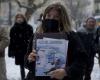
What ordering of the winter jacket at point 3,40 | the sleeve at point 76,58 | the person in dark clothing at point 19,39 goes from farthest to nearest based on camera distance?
the person in dark clothing at point 19,39, the winter jacket at point 3,40, the sleeve at point 76,58

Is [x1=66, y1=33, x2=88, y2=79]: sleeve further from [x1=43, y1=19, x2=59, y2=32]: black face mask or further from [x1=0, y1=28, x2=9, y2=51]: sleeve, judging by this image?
[x1=0, y1=28, x2=9, y2=51]: sleeve

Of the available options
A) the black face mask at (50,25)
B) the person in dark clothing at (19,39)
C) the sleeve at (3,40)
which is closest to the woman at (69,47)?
the black face mask at (50,25)

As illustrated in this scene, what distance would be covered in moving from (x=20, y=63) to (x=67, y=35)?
7062mm

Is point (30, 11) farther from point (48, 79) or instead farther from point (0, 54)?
point (48, 79)

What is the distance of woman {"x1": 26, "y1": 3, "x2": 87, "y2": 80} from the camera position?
419 centimetres

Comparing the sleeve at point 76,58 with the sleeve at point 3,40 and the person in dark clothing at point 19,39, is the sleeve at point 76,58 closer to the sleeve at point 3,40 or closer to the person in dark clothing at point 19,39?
the sleeve at point 3,40

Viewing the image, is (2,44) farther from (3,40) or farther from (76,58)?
(76,58)

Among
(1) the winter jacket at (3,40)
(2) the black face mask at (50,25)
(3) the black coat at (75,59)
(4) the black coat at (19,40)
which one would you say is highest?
(2) the black face mask at (50,25)

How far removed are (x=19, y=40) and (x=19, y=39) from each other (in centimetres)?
2

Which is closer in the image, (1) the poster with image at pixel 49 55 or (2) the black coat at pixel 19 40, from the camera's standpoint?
(1) the poster with image at pixel 49 55

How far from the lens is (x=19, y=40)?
11.2 m

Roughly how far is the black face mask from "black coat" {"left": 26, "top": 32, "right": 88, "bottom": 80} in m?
0.12

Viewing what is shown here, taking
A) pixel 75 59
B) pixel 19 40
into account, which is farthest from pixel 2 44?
pixel 75 59

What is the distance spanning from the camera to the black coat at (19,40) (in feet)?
36.6
